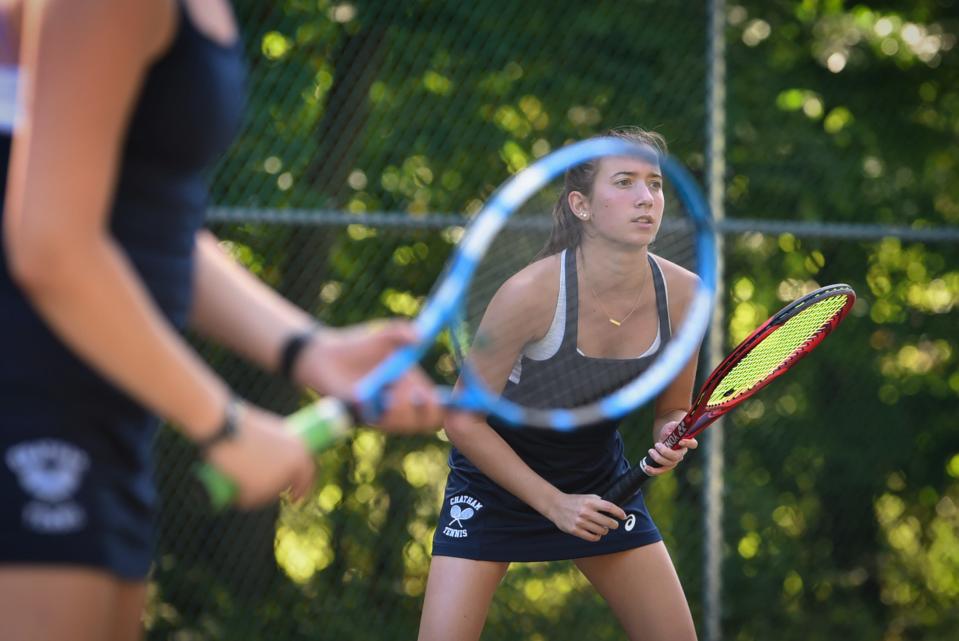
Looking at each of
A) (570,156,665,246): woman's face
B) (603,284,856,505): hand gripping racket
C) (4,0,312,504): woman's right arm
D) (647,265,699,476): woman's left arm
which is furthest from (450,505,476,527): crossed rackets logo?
(4,0,312,504): woman's right arm

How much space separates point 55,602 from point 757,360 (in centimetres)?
212

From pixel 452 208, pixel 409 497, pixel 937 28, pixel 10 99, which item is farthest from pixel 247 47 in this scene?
pixel 10 99

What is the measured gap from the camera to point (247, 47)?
5.34m

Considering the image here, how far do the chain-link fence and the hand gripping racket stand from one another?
1.89 metres

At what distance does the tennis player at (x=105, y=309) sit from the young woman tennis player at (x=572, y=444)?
1355mm

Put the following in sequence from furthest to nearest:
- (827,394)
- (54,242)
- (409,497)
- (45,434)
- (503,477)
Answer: (827,394)
(409,497)
(503,477)
(45,434)
(54,242)

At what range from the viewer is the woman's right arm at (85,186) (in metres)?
1.38

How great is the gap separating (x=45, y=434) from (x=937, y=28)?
220 inches

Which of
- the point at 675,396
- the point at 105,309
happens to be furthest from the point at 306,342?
the point at 675,396

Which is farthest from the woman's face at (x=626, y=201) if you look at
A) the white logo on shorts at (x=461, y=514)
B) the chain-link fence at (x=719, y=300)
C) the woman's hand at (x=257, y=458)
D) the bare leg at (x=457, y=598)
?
the chain-link fence at (x=719, y=300)

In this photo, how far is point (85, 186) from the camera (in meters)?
1.40

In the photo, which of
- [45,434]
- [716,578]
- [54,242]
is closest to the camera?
[54,242]

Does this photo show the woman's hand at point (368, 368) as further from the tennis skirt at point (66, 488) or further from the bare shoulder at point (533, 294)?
the bare shoulder at point (533, 294)

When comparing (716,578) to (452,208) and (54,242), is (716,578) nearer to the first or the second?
(452,208)
